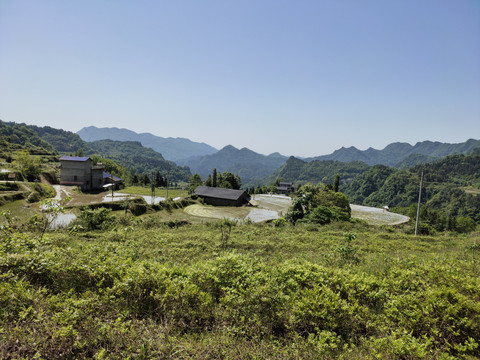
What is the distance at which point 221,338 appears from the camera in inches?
152

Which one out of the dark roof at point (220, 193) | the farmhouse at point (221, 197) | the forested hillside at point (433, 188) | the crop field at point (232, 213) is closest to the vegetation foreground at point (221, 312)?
the crop field at point (232, 213)

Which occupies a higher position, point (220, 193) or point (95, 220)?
point (95, 220)

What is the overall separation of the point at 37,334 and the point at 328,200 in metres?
49.7

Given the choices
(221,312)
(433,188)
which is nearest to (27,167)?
(221,312)

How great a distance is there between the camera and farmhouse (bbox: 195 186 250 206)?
55406mm

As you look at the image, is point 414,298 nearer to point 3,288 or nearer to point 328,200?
point 3,288

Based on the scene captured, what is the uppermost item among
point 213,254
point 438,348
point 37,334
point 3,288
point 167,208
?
point 3,288

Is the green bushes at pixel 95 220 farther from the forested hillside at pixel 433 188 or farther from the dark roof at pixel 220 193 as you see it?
the forested hillside at pixel 433 188

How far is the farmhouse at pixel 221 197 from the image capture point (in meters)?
55.4

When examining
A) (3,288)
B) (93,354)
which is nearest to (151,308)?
(93,354)

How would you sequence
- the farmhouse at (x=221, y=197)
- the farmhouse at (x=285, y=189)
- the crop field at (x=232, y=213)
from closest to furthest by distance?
1. the crop field at (x=232, y=213)
2. the farmhouse at (x=221, y=197)
3. the farmhouse at (x=285, y=189)

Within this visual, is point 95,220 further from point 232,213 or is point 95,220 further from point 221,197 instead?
point 221,197

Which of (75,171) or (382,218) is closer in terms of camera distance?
(382,218)

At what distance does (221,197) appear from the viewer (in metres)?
56.1
